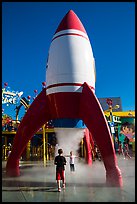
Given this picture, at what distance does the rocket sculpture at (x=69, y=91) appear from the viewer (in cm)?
843

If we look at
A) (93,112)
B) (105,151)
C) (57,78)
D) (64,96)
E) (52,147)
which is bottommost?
(52,147)

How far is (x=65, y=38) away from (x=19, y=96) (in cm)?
1547

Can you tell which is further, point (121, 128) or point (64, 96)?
point (121, 128)

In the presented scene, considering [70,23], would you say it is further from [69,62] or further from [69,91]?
[69,91]

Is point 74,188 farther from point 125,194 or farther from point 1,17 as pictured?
A: point 1,17

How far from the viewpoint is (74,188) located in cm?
693

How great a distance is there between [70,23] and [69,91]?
3.14 meters

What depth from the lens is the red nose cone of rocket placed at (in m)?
9.41

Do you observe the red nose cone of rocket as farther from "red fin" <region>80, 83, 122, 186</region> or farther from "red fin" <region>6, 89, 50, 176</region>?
"red fin" <region>6, 89, 50, 176</region>

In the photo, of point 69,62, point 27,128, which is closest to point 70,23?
point 69,62

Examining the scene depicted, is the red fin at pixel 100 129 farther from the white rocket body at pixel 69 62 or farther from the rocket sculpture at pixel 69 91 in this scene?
the white rocket body at pixel 69 62

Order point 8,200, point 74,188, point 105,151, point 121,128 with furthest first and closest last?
point 121,128 → point 105,151 → point 74,188 → point 8,200

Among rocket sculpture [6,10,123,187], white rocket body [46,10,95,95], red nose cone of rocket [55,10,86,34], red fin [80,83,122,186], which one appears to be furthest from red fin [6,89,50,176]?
red nose cone of rocket [55,10,86,34]

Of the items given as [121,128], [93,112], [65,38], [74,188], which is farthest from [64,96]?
[121,128]
